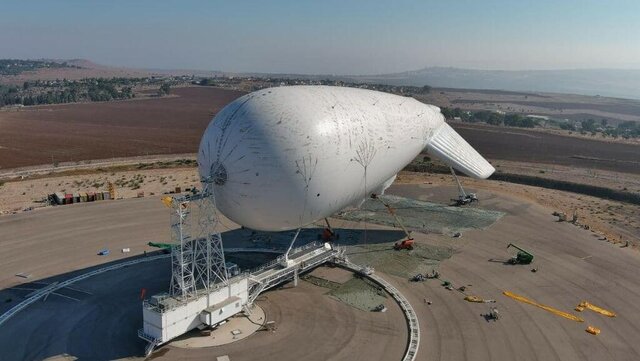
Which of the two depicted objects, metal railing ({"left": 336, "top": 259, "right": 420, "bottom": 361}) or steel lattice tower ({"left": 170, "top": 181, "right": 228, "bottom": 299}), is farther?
steel lattice tower ({"left": 170, "top": 181, "right": 228, "bottom": 299})

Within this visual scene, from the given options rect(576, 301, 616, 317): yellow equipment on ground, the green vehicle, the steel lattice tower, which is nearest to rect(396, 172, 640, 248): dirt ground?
the green vehicle

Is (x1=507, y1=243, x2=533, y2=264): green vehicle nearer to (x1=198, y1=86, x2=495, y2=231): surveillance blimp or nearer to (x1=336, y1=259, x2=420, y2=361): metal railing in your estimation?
(x1=336, y1=259, x2=420, y2=361): metal railing

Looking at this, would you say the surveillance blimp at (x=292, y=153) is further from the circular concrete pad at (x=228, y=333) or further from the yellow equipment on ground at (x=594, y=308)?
the yellow equipment on ground at (x=594, y=308)

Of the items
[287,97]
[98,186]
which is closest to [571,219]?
[287,97]

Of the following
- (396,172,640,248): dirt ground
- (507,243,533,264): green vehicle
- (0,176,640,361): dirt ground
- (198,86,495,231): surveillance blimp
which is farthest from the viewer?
(396,172,640,248): dirt ground

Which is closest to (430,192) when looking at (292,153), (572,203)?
(572,203)

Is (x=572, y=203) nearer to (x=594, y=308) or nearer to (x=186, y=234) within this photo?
(x=594, y=308)

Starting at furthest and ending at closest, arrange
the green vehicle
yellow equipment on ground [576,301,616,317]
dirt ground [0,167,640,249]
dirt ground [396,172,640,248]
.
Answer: dirt ground [0,167,640,249]
dirt ground [396,172,640,248]
the green vehicle
yellow equipment on ground [576,301,616,317]
